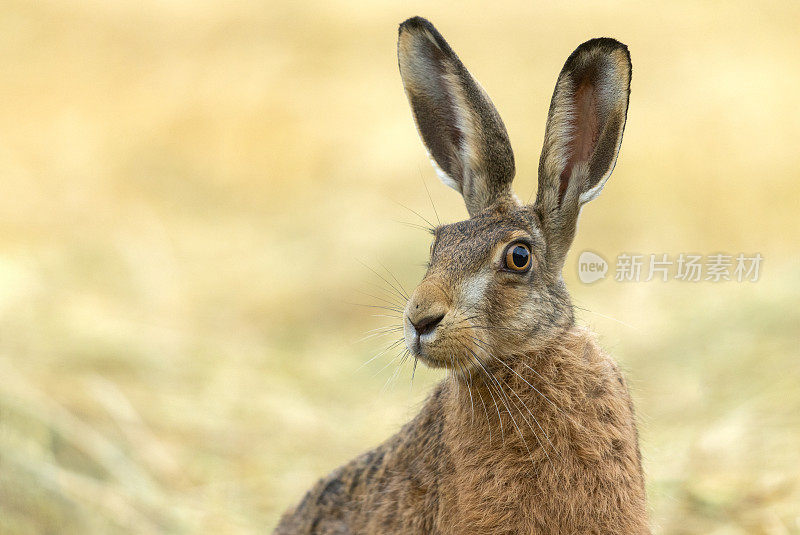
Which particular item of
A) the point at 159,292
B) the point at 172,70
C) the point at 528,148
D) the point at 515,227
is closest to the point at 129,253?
the point at 159,292

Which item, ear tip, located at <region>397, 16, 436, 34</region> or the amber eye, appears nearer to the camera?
the amber eye

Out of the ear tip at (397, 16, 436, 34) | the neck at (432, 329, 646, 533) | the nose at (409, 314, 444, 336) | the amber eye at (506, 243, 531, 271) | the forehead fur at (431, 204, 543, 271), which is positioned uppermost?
the ear tip at (397, 16, 436, 34)

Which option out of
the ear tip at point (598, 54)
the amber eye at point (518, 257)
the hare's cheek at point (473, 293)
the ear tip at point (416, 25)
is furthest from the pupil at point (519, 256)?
the ear tip at point (416, 25)

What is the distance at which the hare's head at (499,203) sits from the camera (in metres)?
3.04

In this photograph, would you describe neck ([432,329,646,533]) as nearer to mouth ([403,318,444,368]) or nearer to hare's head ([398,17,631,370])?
hare's head ([398,17,631,370])

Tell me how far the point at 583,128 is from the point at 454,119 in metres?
0.52

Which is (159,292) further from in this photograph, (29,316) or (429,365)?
(429,365)

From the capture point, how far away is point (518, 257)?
3141 mm

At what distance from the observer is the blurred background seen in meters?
5.34

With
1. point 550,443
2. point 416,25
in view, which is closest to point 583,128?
point 416,25

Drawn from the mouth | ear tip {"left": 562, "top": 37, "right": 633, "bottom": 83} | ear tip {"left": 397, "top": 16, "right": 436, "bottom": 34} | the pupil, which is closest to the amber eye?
the pupil

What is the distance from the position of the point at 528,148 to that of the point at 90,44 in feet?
18.7

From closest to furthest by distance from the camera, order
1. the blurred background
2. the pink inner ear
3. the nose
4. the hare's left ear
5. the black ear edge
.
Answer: the nose
the black ear edge
the pink inner ear
the hare's left ear
the blurred background

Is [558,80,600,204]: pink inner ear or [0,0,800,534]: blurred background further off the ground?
[0,0,800,534]: blurred background
